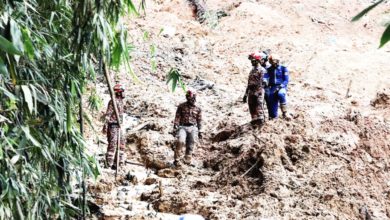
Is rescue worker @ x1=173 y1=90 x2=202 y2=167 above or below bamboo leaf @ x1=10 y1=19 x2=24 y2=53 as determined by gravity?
below

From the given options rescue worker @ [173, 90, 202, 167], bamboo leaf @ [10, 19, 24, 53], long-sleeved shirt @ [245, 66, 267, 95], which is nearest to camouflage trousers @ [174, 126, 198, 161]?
rescue worker @ [173, 90, 202, 167]

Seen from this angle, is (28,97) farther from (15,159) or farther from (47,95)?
(47,95)

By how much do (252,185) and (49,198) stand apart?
11.7 feet

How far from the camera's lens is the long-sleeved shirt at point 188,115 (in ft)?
26.0

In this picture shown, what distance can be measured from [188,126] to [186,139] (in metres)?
0.20

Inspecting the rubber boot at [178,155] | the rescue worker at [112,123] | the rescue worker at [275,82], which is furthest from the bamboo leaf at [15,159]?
the rescue worker at [275,82]

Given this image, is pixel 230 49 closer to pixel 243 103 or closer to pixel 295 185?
pixel 243 103

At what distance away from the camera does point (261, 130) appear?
25.8ft

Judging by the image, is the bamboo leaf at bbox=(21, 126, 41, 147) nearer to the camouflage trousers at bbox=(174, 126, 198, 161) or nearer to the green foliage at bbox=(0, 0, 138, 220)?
the green foliage at bbox=(0, 0, 138, 220)

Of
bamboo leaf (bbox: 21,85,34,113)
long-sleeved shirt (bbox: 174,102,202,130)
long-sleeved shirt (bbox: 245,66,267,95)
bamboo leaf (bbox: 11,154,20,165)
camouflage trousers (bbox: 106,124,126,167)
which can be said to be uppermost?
long-sleeved shirt (bbox: 245,66,267,95)

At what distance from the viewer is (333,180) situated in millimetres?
6680

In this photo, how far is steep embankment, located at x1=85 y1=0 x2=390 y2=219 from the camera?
21.3 ft

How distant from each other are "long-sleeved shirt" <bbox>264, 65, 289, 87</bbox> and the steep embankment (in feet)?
1.90

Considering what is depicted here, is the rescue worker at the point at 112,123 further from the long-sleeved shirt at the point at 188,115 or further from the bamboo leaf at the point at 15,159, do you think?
the bamboo leaf at the point at 15,159
